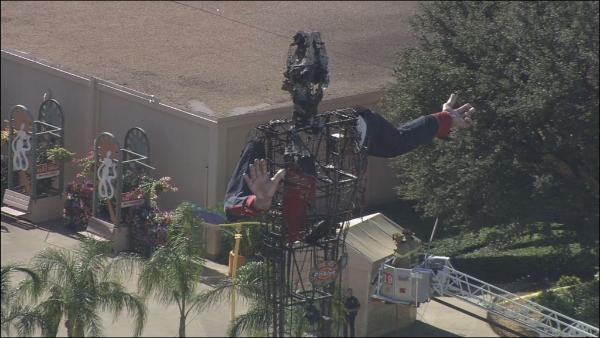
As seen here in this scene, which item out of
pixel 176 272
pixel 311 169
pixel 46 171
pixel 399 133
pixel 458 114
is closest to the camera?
pixel 311 169

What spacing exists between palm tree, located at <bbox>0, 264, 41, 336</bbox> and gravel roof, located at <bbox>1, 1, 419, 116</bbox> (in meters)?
8.27

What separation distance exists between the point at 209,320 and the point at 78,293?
141 inches

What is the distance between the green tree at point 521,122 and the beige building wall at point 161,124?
11.5ft

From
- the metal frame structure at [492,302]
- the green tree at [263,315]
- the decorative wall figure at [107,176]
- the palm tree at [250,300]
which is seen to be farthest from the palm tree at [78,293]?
the decorative wall figure at [107,176]

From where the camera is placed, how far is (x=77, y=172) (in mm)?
24781

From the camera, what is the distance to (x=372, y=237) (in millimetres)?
17828

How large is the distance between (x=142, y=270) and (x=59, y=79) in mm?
10108

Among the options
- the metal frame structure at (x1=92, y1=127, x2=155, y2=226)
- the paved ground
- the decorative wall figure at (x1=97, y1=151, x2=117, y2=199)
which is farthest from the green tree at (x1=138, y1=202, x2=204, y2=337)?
the decorative wall figure at (x1=97, y1=151, x2=117, y2=199)

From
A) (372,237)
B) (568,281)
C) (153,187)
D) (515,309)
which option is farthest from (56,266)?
(568,281)

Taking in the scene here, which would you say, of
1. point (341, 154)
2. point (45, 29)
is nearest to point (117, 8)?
point (45, 29)

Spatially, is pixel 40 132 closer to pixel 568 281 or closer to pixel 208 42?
pixel 208 42

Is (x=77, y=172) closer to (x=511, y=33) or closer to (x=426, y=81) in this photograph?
(x=426, y=81)

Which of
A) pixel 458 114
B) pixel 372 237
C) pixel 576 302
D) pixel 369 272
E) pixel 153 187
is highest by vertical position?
pixel 153 187

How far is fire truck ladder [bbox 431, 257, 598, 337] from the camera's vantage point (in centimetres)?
1711
